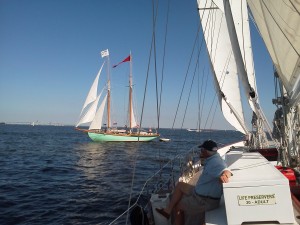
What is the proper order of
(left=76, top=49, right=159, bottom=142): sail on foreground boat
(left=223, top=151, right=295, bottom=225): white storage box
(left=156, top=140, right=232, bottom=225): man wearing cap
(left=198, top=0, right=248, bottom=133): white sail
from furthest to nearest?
1. (left=76, top=49, right=159, bottom=142): sail on foreground boat
2. (left=198, top=0, right=248, bottom=133): white sail
3. (left=156, top=140, right=232, bottom=225): man wearing cap
4. (left=223, top=151, right=295, bottom=225): white storage box

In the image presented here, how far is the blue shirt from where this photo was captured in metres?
3.63

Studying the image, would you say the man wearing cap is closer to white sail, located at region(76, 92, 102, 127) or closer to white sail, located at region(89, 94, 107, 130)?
white sail, located at region(89, 94, 107, 130)

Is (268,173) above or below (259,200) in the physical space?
above

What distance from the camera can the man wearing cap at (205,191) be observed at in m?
3.60

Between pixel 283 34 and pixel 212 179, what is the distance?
200 centimetres

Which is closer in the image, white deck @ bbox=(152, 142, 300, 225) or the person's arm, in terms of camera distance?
white deck @ bbox=(152, 142, 300, 225)

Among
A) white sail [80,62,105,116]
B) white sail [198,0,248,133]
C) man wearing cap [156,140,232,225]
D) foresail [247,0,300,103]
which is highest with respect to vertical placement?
white sail [80,62,105,116]

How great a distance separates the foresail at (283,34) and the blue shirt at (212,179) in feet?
4.54

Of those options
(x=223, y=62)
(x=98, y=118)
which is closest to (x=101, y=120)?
(x=98, y=118)

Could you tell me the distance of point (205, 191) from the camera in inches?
146

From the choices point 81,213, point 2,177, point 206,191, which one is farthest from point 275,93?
point 2,177

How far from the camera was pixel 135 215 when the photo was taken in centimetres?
483

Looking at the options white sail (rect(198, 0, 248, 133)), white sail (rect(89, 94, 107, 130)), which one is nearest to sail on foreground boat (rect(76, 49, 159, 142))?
white sail (rect(89, 94, 107, 130))

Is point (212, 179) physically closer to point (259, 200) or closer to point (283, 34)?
point (259, 200)
